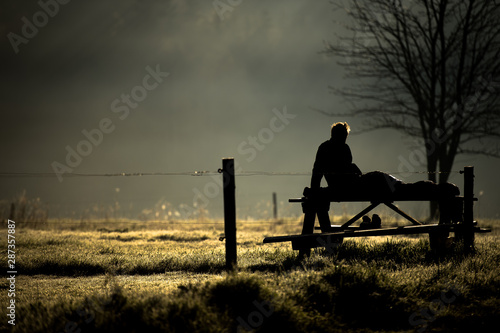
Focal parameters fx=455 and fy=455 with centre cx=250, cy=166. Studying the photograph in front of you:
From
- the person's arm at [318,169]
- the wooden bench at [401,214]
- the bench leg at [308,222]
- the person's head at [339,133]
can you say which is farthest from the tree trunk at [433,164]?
the bench leg at [308,222]

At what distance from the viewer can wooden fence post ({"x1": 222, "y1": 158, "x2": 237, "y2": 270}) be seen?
22.0 feet

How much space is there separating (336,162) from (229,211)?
2.84 metres

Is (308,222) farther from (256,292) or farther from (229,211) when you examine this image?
(256,292)

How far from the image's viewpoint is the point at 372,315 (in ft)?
17.7

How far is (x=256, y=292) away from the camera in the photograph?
16.9 ft

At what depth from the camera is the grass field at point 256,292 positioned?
4734 millimetres

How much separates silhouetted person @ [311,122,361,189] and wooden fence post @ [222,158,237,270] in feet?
8.12

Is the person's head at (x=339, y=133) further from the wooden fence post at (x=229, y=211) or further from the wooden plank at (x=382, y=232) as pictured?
the wooden fence post at (x=229, y=211)

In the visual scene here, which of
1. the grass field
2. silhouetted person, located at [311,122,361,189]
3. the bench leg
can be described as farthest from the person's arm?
the grass field

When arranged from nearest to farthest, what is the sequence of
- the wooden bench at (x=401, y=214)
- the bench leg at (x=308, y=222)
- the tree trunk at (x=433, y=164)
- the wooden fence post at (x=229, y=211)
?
the wooden fence post at (x=229, y=211) → the wooden bench at (x=401, y=214) → the bench leg at (x=308, y=222) → the tree trunk at (x=433, y=164)

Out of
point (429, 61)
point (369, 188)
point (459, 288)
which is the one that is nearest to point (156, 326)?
point (459, 288)

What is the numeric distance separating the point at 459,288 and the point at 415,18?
14.5m

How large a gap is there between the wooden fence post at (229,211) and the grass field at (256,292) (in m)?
0.57

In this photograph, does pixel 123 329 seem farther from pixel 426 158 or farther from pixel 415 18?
pixel 415 18
